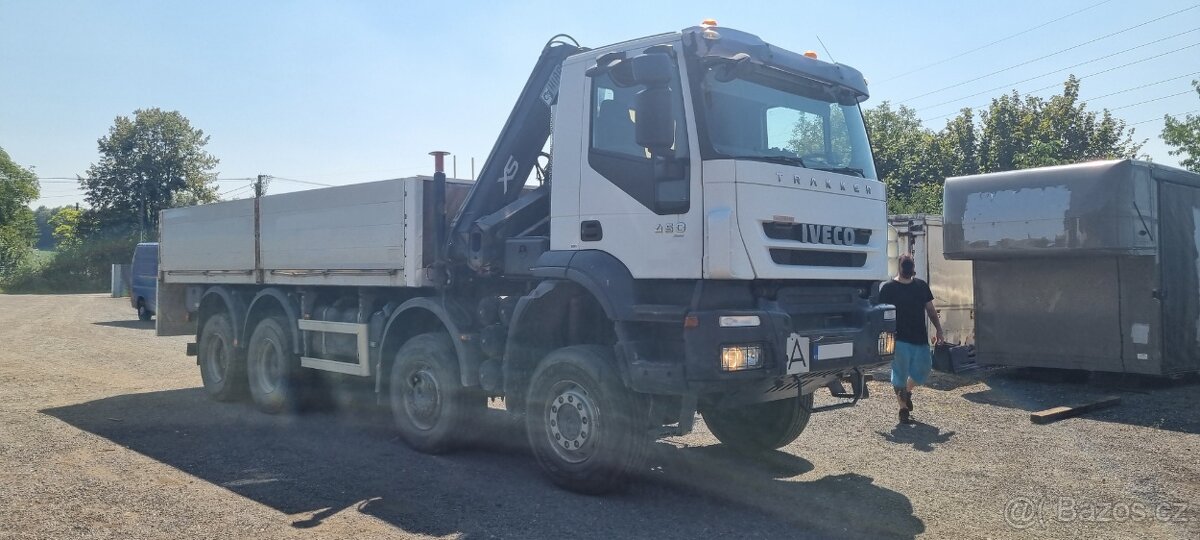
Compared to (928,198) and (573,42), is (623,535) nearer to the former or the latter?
(573,42)

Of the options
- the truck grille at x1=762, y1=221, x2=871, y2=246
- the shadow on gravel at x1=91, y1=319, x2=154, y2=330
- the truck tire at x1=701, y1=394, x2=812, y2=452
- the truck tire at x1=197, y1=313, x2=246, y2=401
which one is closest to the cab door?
the truck grille at x1=762, y1=221, x2=871, y2=246

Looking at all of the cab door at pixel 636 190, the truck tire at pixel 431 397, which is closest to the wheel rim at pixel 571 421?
the cab door at pixel 636 190

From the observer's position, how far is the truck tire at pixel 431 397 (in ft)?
25.5

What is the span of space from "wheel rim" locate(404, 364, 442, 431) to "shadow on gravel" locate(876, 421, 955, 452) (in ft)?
14.2

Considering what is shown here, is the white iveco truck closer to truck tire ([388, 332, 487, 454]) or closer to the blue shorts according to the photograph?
truck tire ([388, 332, 487, 454])

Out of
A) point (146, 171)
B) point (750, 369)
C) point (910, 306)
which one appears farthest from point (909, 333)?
point (146, 171)

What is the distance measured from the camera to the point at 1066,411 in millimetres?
9852

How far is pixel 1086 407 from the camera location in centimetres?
1010

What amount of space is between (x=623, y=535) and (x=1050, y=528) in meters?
2.79

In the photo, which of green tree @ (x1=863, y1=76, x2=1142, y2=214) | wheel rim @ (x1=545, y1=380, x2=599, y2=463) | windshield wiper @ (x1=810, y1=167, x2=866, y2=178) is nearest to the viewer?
wheel rim @ (x1=545, y1=380, x2=599, y2=463)

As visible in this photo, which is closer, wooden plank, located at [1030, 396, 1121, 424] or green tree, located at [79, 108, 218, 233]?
wooden plank, located at [1030, 396, 1121, 424]

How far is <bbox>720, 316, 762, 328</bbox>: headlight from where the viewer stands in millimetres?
5699

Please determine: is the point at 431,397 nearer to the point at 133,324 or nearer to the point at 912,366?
the point at 912,366

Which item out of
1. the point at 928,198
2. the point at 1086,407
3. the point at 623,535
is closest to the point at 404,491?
the point at 623,535
